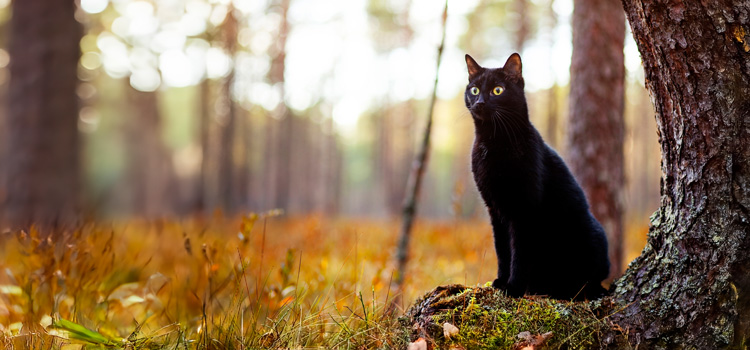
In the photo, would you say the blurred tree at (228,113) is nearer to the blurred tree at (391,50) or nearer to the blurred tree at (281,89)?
the blurred tree at (281,89)

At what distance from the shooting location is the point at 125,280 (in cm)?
462

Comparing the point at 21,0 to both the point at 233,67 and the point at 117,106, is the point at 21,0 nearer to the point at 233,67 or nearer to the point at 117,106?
the point at 233,67

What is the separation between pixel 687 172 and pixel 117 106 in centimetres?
2619

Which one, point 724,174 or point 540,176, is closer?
point 724,174

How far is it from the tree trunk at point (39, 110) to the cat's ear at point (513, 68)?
6566mm

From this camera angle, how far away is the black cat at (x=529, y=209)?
2.39 metres

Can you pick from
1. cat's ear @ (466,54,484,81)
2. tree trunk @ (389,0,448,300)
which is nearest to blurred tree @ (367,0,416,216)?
tree trunk @ (389,0,448,300)

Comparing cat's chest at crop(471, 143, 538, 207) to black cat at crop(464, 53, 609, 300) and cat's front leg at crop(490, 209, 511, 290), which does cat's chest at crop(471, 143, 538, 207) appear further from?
cat's front leg at crop(490, 209, 511, 290)

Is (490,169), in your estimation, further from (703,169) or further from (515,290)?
(703,169)

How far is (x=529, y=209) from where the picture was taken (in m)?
2.40

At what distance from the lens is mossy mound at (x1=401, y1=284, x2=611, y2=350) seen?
2.09 meters

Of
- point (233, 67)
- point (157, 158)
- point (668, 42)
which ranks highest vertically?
point (233, 67)

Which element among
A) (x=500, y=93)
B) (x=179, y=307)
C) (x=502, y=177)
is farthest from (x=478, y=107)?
(x=179, y=307)

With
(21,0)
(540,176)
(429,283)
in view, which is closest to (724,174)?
(540,176)
